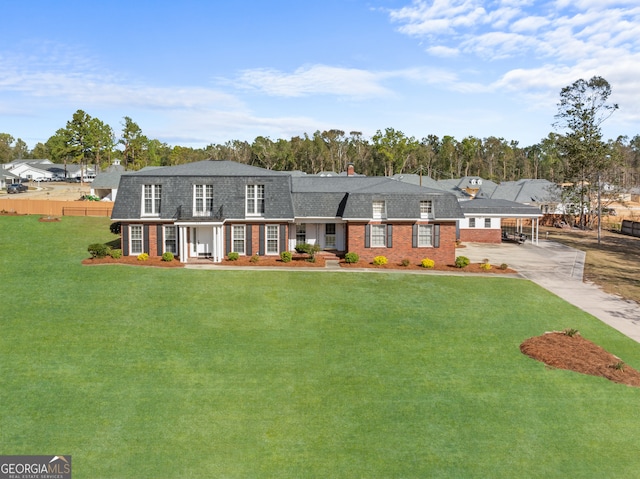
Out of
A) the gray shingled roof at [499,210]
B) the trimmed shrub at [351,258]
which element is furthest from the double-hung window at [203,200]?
the gray shingled roof at [499,210]

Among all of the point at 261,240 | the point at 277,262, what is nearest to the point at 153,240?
the point at 261,240

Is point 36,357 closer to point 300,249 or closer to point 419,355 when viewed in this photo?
point 419,355

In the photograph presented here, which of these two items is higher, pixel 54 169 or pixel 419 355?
pixel 54 169

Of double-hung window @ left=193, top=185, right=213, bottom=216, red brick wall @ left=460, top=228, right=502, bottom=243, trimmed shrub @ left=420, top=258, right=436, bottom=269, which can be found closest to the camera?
trimmed shrub @ left=420, top=258, right=436, bottom=269

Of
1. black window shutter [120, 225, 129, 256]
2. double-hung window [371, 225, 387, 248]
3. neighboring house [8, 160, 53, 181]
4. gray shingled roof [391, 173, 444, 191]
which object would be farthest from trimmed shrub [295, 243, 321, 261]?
neighboring house [8, 160, 53, 181]

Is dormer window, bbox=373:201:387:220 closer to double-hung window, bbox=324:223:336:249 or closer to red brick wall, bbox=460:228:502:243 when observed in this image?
double-hung window, bbox=324:223:336:249

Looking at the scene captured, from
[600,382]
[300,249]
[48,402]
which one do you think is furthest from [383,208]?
[48,402]

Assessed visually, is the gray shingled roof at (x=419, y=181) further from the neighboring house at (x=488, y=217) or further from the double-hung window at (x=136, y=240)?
the double-hung window at (x=136, y=240)
